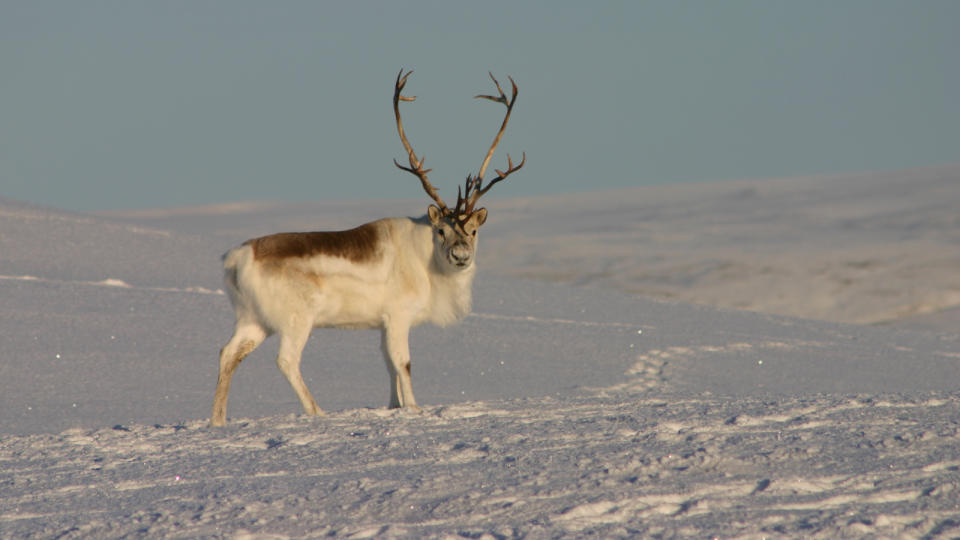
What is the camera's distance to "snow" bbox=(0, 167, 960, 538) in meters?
4.92

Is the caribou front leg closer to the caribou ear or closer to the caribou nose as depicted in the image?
the caribou nose

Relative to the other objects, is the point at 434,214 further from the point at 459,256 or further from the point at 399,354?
the point at 399,354

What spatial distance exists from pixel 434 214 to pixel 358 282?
0.70 meters

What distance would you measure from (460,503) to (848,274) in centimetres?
2734

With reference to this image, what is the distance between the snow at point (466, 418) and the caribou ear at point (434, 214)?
1.27 metres

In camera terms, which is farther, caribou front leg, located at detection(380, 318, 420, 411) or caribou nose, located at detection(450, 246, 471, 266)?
caribou front leg, located at detection(380, 318, 420, 411)

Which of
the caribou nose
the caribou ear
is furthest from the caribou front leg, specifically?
the caribou ear

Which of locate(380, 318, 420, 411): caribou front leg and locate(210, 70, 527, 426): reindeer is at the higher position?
locate(210, 70, 527, 426): reindeer

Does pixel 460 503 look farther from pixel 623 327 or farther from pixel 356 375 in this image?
pixel 623 327

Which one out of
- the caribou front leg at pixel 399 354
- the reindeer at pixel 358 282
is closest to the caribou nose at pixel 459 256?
the reindeer at pixel 358 282

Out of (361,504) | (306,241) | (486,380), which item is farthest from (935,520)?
(486,380)

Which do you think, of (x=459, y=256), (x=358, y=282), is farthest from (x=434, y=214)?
(x=358, y=282)

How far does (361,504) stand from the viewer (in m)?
5.07

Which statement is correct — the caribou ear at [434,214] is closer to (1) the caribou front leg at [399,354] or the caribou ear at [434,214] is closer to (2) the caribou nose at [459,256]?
(2) the caribou nose at [459,256]
